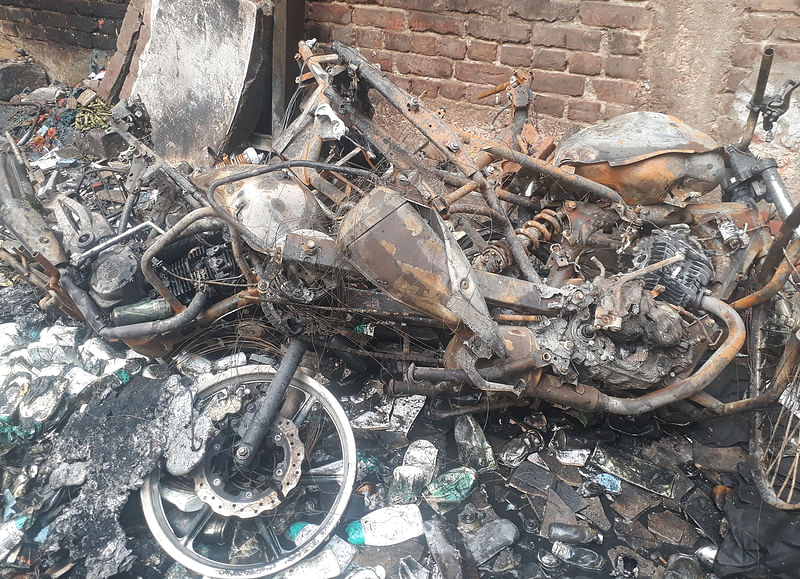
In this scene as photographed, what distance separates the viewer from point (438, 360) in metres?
2.87

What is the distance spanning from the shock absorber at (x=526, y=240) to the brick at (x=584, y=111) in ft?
4.77

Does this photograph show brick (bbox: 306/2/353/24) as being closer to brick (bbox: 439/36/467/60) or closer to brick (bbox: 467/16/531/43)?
brick (bbox: 439/36/467/60)

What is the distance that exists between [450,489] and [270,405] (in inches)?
40.3

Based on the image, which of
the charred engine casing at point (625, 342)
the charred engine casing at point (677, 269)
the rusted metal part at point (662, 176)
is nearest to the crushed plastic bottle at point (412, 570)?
the charred engine casing at point (625, 342)

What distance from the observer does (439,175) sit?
3.35 meters

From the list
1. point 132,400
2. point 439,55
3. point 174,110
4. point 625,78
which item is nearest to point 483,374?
point 132,400

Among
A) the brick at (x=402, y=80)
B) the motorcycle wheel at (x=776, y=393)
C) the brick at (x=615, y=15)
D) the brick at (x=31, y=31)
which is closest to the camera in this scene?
the motorcycle wheel at (x=776, y=393)

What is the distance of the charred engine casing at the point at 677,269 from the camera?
2.60 metres

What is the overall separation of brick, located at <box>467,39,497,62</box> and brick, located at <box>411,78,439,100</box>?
0.39m

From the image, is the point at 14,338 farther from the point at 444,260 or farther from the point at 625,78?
the point at 625,78

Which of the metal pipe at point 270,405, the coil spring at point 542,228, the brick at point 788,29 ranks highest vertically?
the brick at point 788,29

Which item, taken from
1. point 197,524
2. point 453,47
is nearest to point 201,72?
point 453,47

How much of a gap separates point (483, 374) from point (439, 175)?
58.2 inches

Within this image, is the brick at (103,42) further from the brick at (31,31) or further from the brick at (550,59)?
the brick at (550,59)
